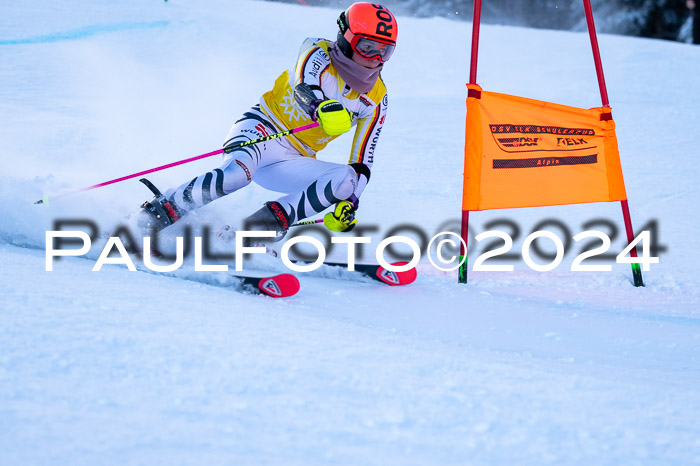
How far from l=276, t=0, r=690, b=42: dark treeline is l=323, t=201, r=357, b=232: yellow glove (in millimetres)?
16545

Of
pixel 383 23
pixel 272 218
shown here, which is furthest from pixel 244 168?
pixel 383 23

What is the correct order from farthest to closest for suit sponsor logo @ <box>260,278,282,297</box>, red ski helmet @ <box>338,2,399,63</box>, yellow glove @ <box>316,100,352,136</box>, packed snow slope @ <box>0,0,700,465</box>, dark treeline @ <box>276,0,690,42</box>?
dark treeline @ <box>276,0,690,42</box> < red ski helmet @ <box>338,2,399,63</box> < yellow glove @ <box>316,100,352,136</box> < suit sponsor logo @ <box>260,278,282,297</box> < packed snow slope @ <box>0,0,700,465</box>

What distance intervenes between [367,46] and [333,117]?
16.9 inches

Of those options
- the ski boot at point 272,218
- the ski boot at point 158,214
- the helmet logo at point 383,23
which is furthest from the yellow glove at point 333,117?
the ski boot at point 158,214

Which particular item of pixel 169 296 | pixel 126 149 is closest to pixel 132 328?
pixel 169 296

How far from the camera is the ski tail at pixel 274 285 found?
3092mm

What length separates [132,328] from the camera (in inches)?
76.6

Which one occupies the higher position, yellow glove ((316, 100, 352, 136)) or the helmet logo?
the helmet logo

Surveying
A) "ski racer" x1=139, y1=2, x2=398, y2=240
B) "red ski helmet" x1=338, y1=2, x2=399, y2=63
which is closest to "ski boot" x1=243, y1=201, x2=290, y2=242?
"ski racer" x1=139, y1=2, x2=398, y2=240

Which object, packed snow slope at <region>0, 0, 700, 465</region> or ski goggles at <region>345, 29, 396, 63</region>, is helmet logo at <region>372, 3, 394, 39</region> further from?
packed snow slope at <region>0, 0, 700, 465</region>

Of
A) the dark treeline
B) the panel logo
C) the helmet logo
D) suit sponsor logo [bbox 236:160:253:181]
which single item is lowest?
suit sponsor logo [bbox 236:160:253:181]

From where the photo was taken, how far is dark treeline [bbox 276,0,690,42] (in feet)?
63.9

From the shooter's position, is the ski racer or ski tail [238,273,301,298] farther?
the ski racer

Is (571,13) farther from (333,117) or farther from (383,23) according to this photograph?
(333,117)
